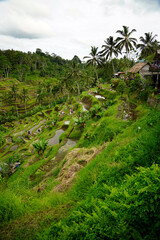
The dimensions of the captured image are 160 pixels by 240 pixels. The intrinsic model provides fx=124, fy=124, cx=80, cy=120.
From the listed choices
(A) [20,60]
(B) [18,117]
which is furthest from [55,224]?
(A) [20,60]

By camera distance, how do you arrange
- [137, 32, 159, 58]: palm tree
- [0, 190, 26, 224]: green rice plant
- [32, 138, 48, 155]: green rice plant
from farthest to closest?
[137, 32, 159, 58]: palm tree → [32, 138, 48, 155]: green rice plant → [0, 190, 26, 224]: green rice plant

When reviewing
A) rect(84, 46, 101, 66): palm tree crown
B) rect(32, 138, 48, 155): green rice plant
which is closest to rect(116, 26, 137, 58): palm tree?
rect(84, 46, 101, 66): palm tree crown

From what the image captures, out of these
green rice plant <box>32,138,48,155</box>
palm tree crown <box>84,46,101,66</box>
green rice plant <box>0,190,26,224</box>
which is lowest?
green rice plant <box>32,138,48,155</box>

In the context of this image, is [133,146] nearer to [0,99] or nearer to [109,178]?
[109,178]

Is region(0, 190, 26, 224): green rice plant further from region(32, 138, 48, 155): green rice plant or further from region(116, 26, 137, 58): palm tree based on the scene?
region(116, 26, 137, 58): palm tree

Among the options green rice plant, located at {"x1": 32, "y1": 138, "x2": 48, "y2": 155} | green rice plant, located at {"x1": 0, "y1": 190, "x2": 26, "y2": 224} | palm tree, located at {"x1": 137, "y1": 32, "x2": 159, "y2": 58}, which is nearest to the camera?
green rice plant, located at {"x1": 0, "y1": 190, "x2": 26, "y2": 224}

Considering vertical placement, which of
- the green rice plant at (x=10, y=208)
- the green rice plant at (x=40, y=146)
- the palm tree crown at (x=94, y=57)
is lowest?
the green rice plant at (x=40, y=146)

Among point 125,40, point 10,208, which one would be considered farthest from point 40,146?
point 125,40

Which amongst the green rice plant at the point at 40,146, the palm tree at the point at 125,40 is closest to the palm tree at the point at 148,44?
the palm tree at the point at 125,40

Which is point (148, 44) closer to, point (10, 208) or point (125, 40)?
point (125, 40)

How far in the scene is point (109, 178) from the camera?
4648 millimetres

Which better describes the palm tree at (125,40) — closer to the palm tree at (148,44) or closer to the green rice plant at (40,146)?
the palm tree at (148,44)

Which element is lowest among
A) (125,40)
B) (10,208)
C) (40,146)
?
(40,146)

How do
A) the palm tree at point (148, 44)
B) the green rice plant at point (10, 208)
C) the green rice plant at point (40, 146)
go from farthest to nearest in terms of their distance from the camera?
1. the palm tree at point (148, 44)
2. the green rice plant at point (40, 146)
3. the green rice plant at point (10, 208)
